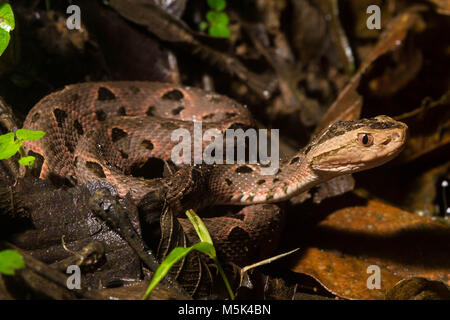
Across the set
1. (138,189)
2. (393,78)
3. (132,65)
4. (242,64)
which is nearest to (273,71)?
(242,64)

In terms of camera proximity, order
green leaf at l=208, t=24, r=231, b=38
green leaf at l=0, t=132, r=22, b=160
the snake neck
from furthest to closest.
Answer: green leaf at l=208, t=24, r=231, b=38 < the snake neck < green leaf at l=0, t=132, r=22, b=160

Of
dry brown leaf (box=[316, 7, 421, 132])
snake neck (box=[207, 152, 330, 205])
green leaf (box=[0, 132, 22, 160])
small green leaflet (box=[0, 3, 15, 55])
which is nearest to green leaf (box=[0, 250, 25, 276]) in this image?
green leaf (box=[0, 132, 22, 160])

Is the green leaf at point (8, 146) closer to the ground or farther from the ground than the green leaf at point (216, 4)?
closer to the ground

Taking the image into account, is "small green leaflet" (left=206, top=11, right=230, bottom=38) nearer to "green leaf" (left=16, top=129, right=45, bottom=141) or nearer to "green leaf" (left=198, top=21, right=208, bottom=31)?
"green leaf" (left=198, top=21, right=208, bottom=31)

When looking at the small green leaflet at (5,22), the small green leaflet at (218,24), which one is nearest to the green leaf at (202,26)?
the small green leaflet at (218,24)

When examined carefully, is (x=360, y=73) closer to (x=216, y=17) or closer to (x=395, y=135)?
(x=395, y=135)

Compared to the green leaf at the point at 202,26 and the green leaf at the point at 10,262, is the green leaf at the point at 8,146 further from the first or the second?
the green leaf at the point at 202,26
